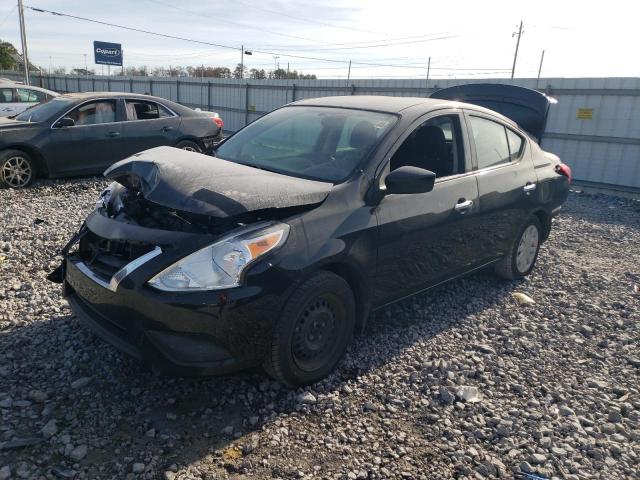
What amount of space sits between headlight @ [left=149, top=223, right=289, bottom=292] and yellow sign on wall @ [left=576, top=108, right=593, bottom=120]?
1092 cm

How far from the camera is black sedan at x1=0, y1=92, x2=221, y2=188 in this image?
839 cm

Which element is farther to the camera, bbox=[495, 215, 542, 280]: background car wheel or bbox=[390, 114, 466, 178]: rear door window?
bbox=[495, 215, 542, 280]: background car wheel

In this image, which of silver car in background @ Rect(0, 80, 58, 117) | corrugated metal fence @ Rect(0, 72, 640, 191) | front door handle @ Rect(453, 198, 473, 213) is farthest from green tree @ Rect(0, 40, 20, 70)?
front door handle @ Rect(453, 198, 473, 213)

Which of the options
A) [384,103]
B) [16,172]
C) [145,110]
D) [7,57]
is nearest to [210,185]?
[384,103]

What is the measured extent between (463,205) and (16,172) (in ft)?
24.0

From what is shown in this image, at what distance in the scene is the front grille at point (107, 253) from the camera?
304 centimetres

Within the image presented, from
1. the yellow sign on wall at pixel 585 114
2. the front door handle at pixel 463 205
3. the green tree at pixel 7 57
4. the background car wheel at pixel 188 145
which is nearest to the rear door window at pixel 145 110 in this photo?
the background car wheel at pixel 188 145

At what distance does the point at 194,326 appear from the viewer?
2.76 m

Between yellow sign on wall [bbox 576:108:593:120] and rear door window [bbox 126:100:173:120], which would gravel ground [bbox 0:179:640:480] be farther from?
yellow sign on wall [bbox 576:108:593:120]

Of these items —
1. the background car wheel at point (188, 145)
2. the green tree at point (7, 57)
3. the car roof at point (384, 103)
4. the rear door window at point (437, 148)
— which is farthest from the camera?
the green tree at point (7, 57)

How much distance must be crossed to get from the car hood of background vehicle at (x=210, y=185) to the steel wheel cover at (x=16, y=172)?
5978 mm

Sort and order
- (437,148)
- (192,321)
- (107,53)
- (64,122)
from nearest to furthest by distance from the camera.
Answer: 1. (192,321)
2. (437,148)
3. (64,122)
4. (107,53)

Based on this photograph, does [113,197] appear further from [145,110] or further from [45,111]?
[145,110]

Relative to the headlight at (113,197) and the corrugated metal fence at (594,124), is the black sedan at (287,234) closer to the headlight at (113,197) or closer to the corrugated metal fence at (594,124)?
the headlight at (113,197)
